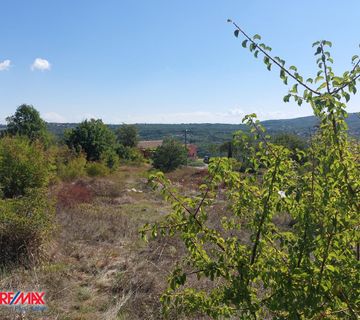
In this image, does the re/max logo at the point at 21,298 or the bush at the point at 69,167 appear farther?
the bush at the point at 69,167

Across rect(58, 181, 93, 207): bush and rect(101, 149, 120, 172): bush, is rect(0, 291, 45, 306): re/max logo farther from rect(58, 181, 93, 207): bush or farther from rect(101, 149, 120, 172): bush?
rect(101, 149, 120, 172): bush

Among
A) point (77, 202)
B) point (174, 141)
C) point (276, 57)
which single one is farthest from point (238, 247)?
point (174, 141)

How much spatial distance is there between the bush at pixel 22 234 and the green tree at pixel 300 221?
403cm

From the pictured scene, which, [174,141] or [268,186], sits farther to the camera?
[174,141]

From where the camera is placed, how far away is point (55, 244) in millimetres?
6035

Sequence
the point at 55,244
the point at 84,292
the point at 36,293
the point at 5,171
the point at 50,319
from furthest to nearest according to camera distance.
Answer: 1. the point at 5,171
2. the point at 55,244
3. the point at 84,292
4. the point at 36,293
5. the point at 50,319

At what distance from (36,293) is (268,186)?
3.57 metres

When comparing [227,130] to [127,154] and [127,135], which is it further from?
[127,154]

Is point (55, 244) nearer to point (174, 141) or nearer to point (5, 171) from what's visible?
point (5, 171)

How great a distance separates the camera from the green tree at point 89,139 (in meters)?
25.0

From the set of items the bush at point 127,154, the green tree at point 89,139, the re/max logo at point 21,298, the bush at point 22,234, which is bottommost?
the bush at point 127,154

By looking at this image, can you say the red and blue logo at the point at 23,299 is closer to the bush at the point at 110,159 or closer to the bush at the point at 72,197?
the bush at the point at 72,197

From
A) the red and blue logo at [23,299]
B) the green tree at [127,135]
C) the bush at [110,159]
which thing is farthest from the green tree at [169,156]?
the red and blue logo at [23,299]

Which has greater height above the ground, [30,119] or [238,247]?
[30,119]
